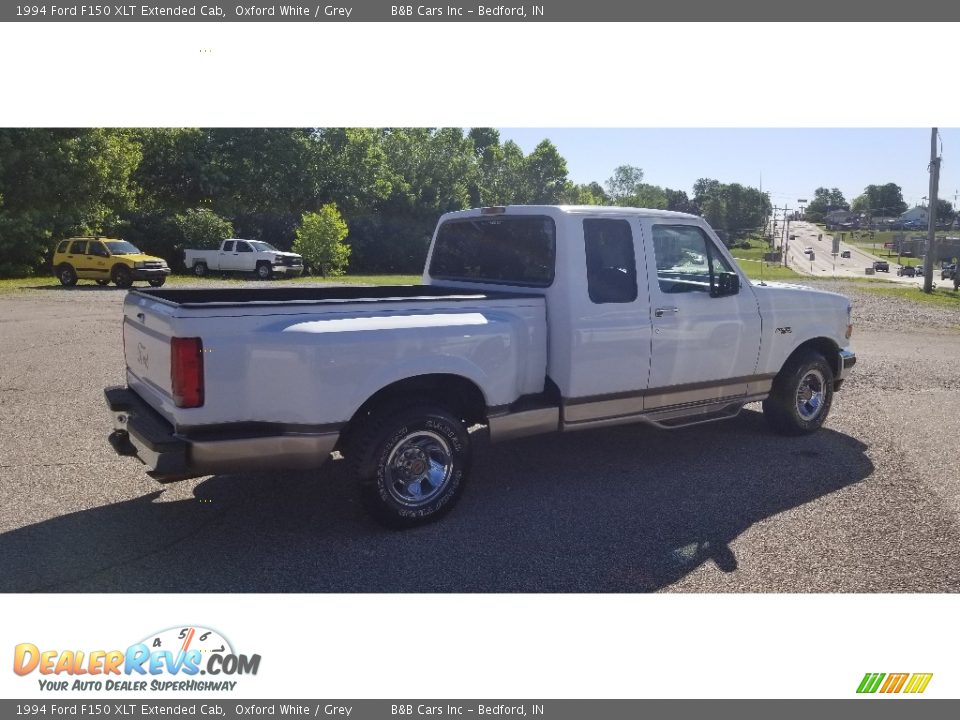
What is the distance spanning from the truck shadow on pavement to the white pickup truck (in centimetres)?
2886

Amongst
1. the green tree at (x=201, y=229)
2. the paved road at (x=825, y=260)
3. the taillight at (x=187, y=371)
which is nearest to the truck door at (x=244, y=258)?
the green tree at (x=201, y=229)

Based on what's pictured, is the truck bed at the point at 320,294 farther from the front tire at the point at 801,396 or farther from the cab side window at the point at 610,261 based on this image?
the front tire at the point at 801,396

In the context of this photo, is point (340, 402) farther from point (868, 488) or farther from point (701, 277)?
point (868, 488)

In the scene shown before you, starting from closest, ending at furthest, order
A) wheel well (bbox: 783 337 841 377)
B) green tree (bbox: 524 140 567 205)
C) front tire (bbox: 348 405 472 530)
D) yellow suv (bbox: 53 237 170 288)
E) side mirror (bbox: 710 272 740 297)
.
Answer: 1. front tire (bbox: 348 405 472 530)
2. side mirror (bbox: 710 272 740 297)
3. wheel well (bbox: 783 337 841 377)
4. yellow suv (bbox: 53 237 170 288)
5. green tree (bbox: 524 140 567 205)

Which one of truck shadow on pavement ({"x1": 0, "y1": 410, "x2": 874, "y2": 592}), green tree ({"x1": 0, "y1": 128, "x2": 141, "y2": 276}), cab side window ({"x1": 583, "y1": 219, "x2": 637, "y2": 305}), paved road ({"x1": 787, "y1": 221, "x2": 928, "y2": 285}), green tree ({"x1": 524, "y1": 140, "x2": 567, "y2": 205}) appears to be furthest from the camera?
paved road ({"x1": 787, "y1": 221, "x2": 928, "y2": 285})

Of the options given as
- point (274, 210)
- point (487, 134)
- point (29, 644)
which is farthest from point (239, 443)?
point (487, 134)

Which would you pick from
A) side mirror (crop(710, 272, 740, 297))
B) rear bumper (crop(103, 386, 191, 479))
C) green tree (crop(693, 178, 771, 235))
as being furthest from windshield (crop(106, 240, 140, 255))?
green tree (crop(693, 178, 771, 235))

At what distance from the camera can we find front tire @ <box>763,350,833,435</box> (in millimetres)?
7062

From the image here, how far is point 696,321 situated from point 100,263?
25380mm

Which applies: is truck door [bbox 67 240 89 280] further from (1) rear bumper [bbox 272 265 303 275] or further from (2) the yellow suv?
(1) rear bumper [bbox 272 265 303 275]

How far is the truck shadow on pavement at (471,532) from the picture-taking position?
4.19 metres

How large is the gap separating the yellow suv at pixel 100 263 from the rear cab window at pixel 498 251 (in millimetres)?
22538

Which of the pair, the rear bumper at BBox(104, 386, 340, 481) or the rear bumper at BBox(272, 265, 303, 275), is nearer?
the rear bumper at BBox(104, 386, 340, 481)

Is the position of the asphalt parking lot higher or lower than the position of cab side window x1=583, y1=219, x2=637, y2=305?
lower
